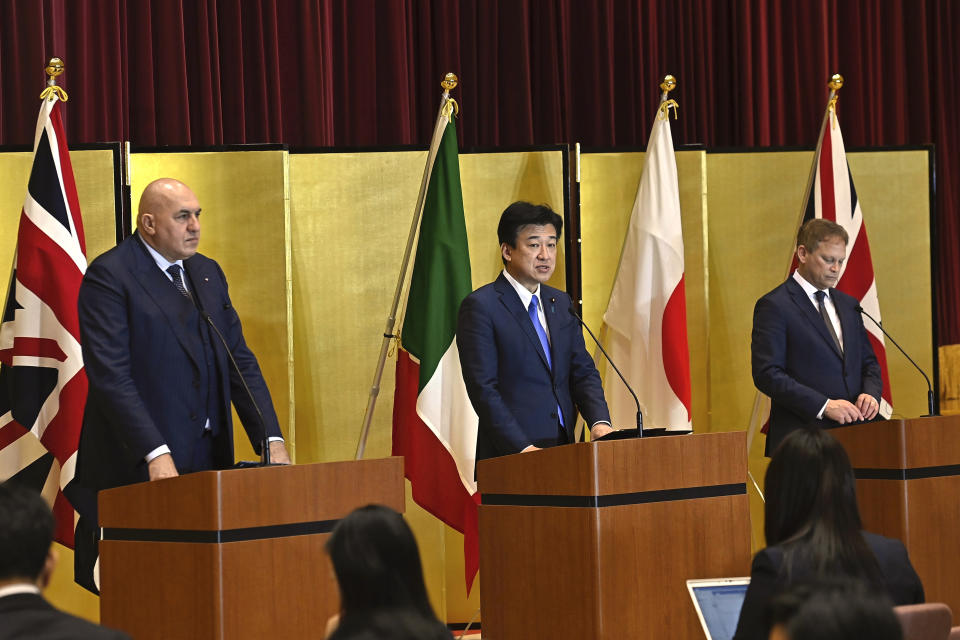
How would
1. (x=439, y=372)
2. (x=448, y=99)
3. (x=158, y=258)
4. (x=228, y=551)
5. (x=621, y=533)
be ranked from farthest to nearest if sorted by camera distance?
(x=448, y=99) → (x=439, y=372) → (x=158, y=258) → (x=621, y=533) → (x=228, y=551)

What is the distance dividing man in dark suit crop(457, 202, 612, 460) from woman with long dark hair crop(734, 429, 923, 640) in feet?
5.89

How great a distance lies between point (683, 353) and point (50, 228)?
2.85m

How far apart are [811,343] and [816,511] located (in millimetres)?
2657

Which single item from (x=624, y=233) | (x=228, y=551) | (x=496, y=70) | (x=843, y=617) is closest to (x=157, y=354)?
(x=228, y=551)

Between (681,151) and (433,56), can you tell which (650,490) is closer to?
(681,151)

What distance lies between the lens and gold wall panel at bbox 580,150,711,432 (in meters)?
6.26

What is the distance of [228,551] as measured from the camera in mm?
3289

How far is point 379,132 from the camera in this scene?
6.67m

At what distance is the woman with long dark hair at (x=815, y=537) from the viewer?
2426mm

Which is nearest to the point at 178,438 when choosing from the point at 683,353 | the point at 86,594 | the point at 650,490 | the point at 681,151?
the point at 650,490

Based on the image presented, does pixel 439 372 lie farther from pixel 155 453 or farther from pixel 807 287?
pixel 155 453

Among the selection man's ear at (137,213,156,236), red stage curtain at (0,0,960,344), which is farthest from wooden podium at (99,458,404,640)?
red stage curtain at (0,0,960,344)

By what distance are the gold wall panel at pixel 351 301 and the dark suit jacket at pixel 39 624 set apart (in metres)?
3.78

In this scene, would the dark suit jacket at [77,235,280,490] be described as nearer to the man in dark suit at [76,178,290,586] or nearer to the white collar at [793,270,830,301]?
the man in dark suit at [76,178,290,586]
